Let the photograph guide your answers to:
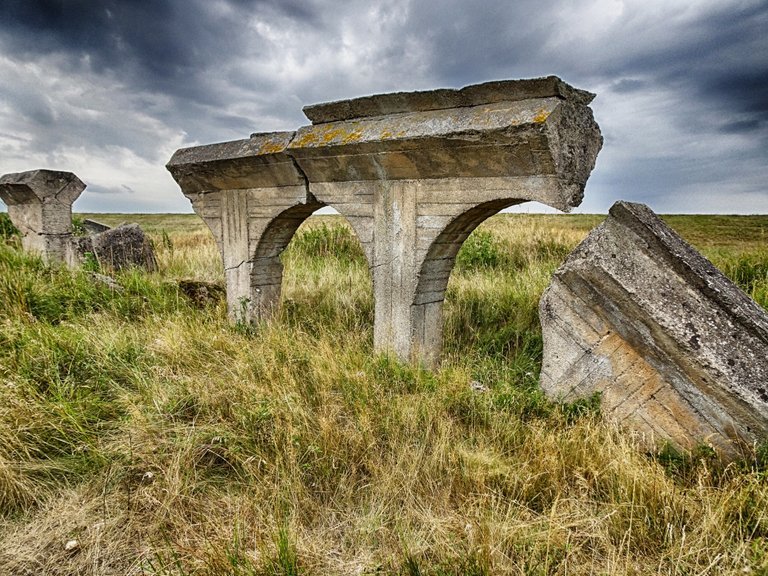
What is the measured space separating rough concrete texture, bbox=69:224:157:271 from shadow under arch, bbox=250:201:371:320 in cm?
464

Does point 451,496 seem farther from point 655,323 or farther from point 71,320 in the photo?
point 71,320

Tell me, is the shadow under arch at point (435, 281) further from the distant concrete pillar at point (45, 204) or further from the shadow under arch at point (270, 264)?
the distant concrete pillar at point (45, 204)

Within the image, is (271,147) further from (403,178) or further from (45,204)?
(45,204)

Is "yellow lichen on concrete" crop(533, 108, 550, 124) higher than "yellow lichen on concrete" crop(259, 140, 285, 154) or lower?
lower

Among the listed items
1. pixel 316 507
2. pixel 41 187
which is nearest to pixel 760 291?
pixel 316 507

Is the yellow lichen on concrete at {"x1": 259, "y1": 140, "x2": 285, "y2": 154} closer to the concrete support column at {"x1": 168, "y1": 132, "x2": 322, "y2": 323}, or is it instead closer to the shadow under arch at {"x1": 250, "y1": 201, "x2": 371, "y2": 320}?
the concrete support column at {"x1": 168, "y1": 132, "x2": 322, "y2": 323}

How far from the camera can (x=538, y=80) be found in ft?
13.4

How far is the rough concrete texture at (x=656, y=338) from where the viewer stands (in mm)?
3385

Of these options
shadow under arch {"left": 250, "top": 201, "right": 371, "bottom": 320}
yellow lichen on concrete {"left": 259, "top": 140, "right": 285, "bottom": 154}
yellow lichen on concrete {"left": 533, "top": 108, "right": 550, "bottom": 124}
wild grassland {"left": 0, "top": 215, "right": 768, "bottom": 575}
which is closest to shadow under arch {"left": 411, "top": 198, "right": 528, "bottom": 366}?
wild grassland {"left": 0, "top": 215, "right": 768, "bottom": 575}

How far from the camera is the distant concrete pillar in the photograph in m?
10.5

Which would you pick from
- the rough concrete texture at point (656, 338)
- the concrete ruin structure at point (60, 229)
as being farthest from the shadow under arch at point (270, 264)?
the concrete ruin structure at point (60, 229)

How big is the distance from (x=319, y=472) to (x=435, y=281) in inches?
98.2

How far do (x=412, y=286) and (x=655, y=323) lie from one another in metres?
2.16

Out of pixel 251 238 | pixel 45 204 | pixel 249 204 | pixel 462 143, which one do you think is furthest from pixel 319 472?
pixel 45 204
